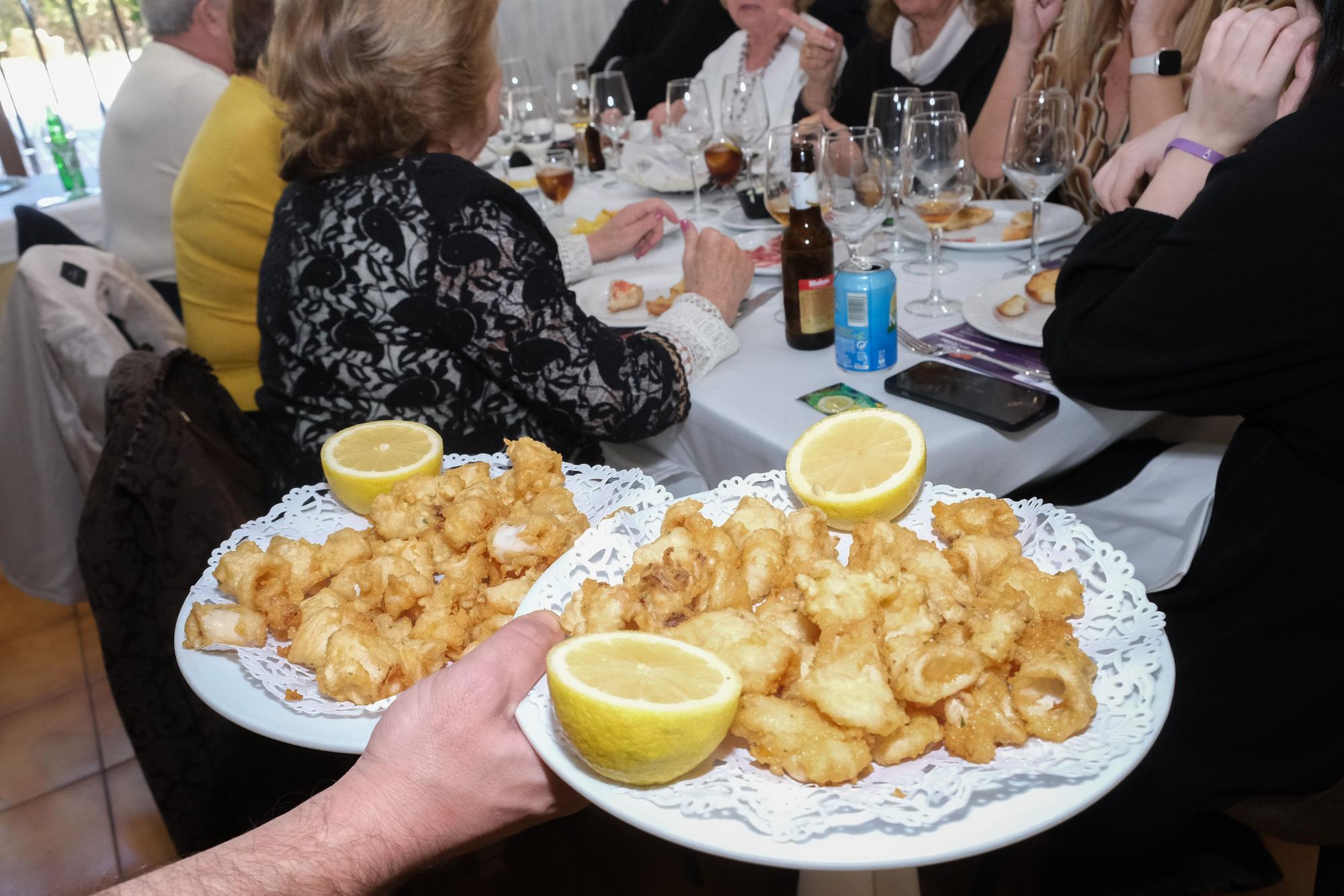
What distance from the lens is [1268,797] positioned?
50.0 inches

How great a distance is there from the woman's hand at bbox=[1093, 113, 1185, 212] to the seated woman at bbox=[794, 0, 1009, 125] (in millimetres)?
1105

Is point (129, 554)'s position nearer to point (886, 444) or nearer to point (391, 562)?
point (391, 562)

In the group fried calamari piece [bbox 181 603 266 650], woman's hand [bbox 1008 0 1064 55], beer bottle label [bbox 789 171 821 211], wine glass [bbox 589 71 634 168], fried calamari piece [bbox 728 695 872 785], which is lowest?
fried calamari piece [bbox 181 603 266 650]

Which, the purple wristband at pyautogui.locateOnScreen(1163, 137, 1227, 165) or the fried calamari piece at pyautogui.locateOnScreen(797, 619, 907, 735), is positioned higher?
the purple wristband at pyautogui.locateOnScreen(1163, 137, 1227, 165)

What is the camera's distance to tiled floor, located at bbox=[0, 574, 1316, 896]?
7.04 feet

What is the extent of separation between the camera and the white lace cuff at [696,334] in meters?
1.56

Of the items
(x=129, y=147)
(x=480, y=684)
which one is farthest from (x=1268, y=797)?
(x=129, y=147)

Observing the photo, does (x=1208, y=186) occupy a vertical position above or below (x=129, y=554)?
above

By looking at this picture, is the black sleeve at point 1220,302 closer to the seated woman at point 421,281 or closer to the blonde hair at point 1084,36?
the seated woman at point 421,281

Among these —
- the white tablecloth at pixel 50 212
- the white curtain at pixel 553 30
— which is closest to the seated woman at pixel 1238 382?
the white tablecloth at pixel 50 212

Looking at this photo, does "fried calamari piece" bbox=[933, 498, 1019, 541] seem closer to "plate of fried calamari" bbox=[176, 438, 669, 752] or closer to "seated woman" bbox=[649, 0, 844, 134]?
"plate of fried calamari" bbox=[176, 438, 669, 752]

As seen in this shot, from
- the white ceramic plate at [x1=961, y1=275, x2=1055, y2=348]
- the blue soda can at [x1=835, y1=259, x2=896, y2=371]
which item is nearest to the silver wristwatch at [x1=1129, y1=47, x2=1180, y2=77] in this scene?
the white ceramic plate at [x1=961, y1=275, x2=1055, y2=348]

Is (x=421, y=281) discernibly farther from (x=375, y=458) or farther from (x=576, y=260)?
(x=576, y=260)

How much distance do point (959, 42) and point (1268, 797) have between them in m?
2.29
